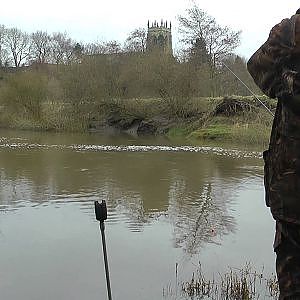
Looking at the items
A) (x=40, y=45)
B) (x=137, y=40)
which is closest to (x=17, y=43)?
(x=40, y=45)

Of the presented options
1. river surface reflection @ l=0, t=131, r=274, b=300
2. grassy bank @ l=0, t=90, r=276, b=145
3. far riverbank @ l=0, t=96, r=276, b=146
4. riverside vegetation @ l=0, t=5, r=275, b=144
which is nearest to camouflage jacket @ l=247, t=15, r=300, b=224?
river surface reflection @ l=0, t=131, r=274, b=300

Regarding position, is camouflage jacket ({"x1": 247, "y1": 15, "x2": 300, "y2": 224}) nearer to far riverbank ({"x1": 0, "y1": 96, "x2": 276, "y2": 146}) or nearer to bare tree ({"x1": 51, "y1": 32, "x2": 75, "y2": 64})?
far riverbank ({"x1": 0, "y1": 96, "x2": 276, "y2": 146})

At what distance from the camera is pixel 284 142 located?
232cm

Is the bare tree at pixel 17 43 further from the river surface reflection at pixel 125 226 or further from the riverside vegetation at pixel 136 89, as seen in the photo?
the river surface reflection at pixel 125 226

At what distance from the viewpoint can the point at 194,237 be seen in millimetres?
7949

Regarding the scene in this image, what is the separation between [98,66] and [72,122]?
4252 millimetres

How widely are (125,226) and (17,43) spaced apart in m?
55.0

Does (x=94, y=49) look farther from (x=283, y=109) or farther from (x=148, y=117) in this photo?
(x=283, y=109)

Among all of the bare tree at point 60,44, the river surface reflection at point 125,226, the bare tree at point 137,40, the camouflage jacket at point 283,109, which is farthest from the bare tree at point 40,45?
the camouflage jacket at point 283,109

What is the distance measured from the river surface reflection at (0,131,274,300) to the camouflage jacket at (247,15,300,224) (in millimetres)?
3500

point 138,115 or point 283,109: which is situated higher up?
point 138,115

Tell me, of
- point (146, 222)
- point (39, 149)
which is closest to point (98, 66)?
point (39, 149)

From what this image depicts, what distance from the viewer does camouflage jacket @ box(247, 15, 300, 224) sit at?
2.19 metres

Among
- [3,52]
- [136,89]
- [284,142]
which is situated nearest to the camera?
[284,142]
